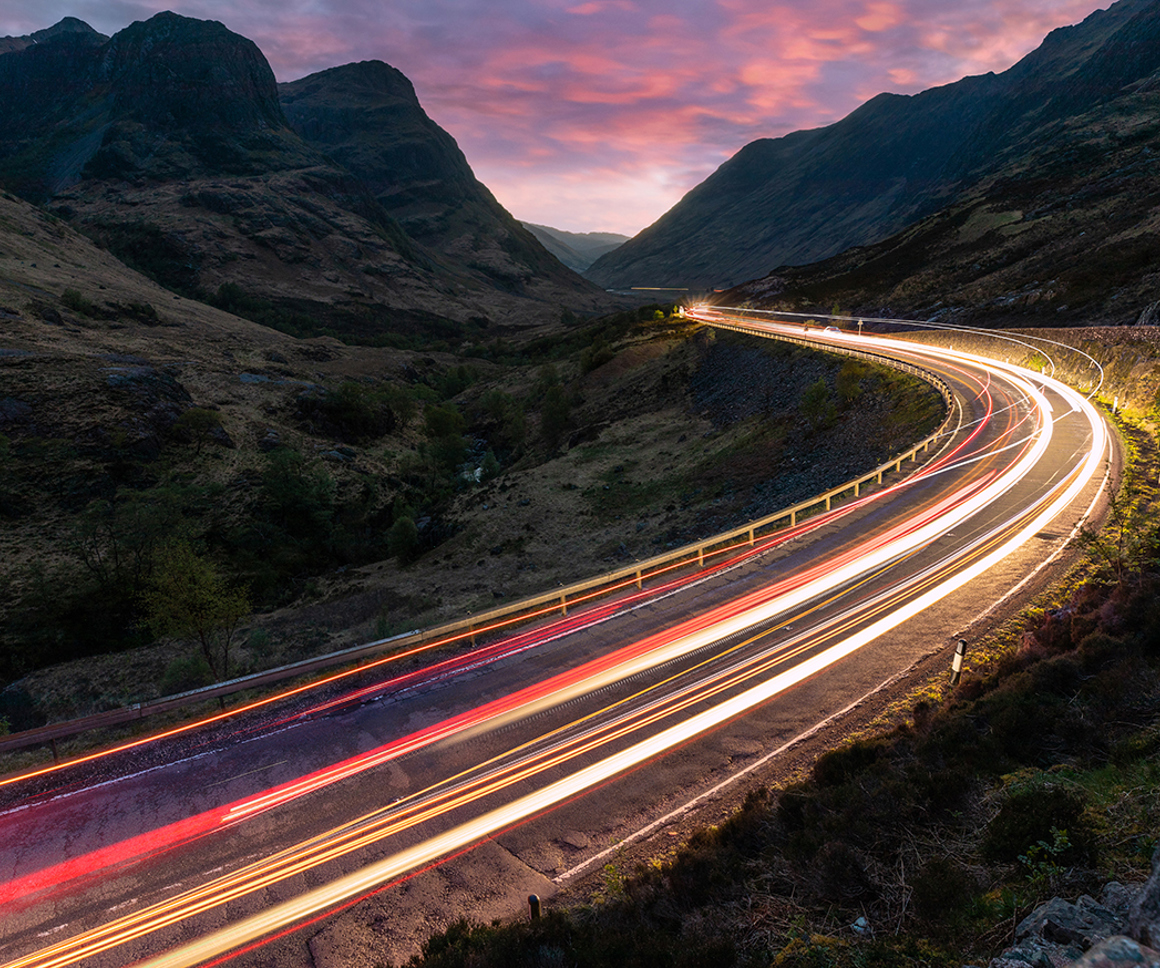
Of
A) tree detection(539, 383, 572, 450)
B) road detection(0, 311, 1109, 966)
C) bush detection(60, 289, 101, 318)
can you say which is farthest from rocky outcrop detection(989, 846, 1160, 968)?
bush detection(60, 289, 101, 318)

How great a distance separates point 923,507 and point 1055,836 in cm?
1679

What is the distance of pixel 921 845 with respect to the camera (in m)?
7.48

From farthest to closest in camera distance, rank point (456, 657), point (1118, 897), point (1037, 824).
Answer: point (456, 657), point (1037, 824), point (1118, 897)

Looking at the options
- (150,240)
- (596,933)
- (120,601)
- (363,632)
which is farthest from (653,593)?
(150,240)

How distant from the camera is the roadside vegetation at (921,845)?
19.9 feet

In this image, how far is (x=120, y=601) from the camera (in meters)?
35.4

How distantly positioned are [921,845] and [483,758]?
7639 mm

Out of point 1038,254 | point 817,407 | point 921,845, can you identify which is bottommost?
point 921,845

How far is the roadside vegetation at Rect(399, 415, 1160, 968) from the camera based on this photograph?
6.05 meters

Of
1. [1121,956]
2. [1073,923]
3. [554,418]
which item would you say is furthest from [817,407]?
[1121,956]

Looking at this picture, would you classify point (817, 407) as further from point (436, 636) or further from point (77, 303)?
point (77, 303)

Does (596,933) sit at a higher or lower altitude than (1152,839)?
lower

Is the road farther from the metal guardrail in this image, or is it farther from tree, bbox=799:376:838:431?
tree, bbox=799:376:838:431

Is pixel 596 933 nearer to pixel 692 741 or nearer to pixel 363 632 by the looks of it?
pixel 692 741
